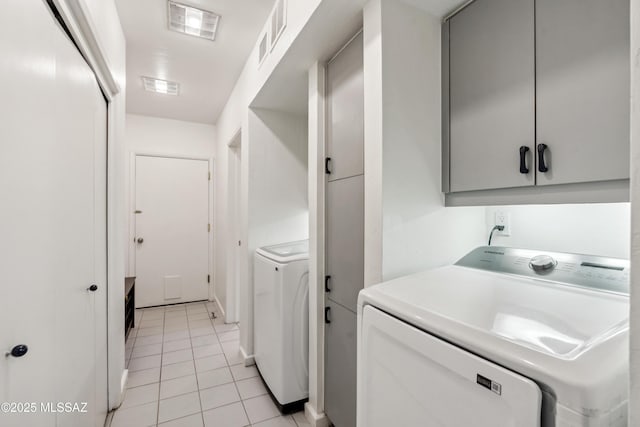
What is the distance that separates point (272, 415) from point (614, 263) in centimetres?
191

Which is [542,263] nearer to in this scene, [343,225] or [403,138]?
[403,138]

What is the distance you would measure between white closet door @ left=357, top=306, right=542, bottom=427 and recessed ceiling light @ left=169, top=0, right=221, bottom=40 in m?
2.14

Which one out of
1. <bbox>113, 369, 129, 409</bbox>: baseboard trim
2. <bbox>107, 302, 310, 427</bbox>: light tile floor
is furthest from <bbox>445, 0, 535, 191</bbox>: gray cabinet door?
<bbox>113, 369, 129, 409</bbox>: baseboard trim

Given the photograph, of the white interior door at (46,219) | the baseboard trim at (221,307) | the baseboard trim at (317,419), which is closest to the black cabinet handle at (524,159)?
the white interior door at (46,219)

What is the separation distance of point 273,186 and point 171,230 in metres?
2.21

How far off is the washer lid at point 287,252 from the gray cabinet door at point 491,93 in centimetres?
105

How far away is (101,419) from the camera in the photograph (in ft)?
5.46

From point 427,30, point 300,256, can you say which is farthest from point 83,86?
point 427,30

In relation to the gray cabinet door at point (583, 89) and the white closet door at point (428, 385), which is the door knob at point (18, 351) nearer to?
the white closet door at point (428, 385)

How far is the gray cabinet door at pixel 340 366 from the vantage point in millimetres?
1387

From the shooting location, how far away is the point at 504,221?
1350 mm

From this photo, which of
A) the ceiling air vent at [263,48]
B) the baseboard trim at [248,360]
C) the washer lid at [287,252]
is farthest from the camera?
the baseboard trim at [248,360]

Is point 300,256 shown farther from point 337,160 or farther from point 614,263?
point 614,263

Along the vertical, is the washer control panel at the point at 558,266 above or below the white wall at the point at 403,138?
below
